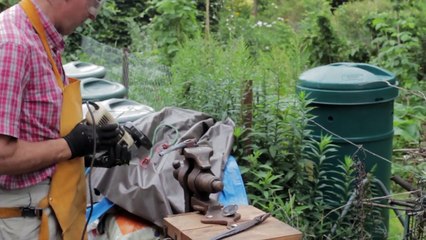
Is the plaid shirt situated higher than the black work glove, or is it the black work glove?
the plaid shirt

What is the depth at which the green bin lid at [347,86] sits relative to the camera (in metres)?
4.50

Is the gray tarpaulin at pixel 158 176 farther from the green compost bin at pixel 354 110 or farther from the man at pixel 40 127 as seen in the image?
the green compost bin at pixel 354 110

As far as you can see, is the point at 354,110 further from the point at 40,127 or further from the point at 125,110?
the point at 40,127

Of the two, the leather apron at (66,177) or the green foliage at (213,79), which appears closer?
the leather apron at (66,177)

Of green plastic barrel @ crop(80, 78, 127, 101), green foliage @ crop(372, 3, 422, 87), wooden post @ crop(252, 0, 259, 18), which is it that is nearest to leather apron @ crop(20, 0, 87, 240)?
green plastic barrel @ crop(80, 78, 127, 101)

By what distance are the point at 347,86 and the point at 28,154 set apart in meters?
2.50

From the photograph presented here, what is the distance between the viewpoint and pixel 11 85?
254 cm

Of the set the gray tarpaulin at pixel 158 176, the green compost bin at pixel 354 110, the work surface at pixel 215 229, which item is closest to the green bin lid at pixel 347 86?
the green compost bin at pixel 354 110

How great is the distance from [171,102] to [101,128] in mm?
2156

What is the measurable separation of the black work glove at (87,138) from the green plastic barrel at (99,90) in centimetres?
242

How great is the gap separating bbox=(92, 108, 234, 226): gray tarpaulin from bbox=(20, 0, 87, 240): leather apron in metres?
0.63

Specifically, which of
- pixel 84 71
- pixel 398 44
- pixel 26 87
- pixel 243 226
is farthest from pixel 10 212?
pixel 398 44

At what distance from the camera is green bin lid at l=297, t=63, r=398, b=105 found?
450 centimetres

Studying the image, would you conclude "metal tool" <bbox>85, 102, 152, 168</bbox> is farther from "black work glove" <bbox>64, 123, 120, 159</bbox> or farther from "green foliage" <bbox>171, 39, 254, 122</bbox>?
"green foliage" <bbox>171, 39, 254, 122</bbox>
